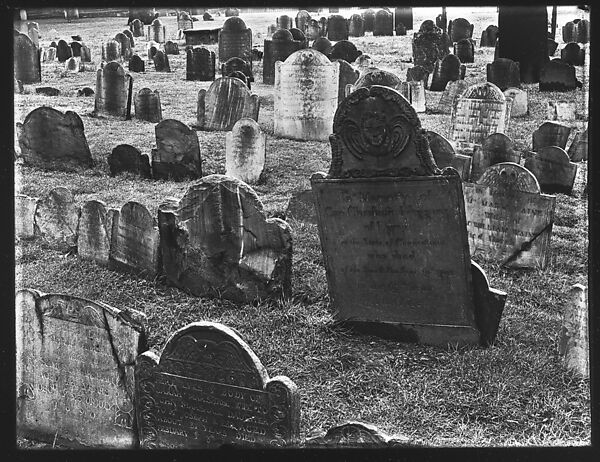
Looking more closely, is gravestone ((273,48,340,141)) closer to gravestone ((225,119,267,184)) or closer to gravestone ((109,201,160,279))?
gravestone ((225,119,267,184))

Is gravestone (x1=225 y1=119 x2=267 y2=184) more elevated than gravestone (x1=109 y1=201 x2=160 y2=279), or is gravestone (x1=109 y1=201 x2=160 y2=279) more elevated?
gravestone (x1=225 y1=119 x2=267 y2=184)

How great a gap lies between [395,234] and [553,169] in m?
4.20

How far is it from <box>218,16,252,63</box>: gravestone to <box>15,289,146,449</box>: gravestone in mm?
15912

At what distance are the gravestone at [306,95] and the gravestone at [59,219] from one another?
5.11 metres

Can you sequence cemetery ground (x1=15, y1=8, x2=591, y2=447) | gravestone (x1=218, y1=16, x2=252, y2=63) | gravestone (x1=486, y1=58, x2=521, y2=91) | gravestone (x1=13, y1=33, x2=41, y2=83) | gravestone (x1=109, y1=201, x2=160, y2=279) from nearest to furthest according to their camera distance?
cemetery ground (x1=15, y1=8, x2=591, y2=447) → gravestone (x1=109, y1=201, x2=160, y2=279) → gravestone (x1=486, y1=58, x2=521, y2=91) → gravestone (x1=13, y1=33, x2=41, y2=83) → gravestone (x1=218, y1=16, x2=252, y2=63)

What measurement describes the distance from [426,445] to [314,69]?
26.9 ft

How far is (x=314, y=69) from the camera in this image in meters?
12.6

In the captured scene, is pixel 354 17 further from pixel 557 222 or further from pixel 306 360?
pixel 306 360

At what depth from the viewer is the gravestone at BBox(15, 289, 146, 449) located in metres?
5.03

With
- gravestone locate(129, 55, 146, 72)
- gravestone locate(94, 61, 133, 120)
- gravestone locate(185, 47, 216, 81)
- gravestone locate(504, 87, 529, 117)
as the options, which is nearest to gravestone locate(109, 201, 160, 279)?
gravestone locate(94, 61, 133, 120)

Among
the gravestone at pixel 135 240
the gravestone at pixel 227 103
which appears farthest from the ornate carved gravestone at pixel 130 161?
the gravestone at pixel 135 240

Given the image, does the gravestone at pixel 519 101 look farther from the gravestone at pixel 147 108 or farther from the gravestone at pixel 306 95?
the gravestone at pixel 147 108

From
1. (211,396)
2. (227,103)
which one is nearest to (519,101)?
(227,103)

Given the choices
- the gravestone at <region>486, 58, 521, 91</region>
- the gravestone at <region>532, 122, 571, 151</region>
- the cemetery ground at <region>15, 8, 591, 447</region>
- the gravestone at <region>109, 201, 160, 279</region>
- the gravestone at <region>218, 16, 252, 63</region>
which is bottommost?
the cemetery ground at <region>15, 8, 591, 447</region>
